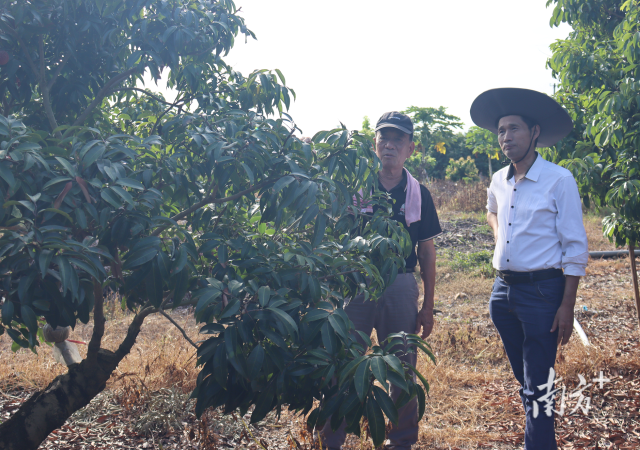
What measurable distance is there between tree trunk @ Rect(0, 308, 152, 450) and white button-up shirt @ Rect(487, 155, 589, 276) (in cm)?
179

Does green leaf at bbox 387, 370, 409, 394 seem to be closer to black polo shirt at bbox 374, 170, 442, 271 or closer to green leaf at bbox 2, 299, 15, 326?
green leaf at bbox 2, 299, 15, 326

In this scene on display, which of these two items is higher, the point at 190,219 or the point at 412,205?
the point at 412,205

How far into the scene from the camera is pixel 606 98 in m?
3.38

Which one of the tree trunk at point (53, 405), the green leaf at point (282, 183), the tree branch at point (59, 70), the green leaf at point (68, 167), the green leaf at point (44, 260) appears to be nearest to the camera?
Answer: the green leaf at point (44, 260)

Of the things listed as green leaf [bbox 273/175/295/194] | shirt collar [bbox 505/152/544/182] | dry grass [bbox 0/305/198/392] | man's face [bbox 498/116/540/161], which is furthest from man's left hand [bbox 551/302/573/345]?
dry grass [bbox 0/305/198/392]

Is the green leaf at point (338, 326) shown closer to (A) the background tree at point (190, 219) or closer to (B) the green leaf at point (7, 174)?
(A) the background tree at point (190, 219)

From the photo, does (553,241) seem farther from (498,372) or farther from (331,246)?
(498,372)

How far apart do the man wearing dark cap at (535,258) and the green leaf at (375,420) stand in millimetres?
1361

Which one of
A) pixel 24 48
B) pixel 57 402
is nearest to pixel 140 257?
pixel 57 402

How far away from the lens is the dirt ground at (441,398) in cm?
297

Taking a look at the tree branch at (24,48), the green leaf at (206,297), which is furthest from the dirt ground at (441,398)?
the tree branch at (24,48)

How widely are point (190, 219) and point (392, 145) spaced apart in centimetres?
122

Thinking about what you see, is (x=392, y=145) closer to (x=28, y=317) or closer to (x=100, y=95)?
(x=100, y=95)

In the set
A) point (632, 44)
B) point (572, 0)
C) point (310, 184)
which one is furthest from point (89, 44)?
point (572, 0)
